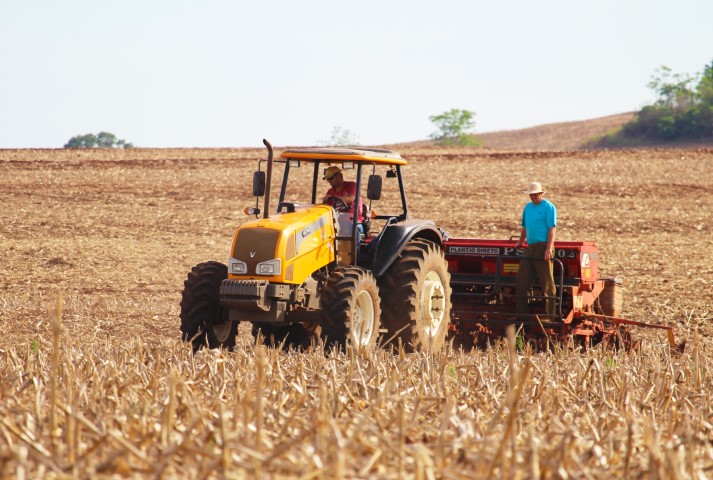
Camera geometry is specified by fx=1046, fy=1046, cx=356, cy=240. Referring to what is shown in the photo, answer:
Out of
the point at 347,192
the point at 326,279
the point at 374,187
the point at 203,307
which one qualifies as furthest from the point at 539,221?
the point at 203,307

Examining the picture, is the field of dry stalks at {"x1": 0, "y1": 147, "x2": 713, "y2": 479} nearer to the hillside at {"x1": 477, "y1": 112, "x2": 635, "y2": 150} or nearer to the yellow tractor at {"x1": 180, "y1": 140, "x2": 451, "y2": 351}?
the yellow tractor at {"x1": 180, "y1": 140, "x2": 451, "y2": 351}

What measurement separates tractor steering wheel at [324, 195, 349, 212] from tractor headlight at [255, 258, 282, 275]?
1163 mm

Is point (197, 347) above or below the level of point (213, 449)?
below

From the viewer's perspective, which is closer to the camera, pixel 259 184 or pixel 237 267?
pixel 237 267

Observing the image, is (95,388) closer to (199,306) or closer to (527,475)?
(527,475)

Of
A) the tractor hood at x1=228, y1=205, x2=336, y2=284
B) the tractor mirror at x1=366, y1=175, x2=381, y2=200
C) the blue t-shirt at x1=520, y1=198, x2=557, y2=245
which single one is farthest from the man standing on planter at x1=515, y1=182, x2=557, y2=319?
the tractor hood at x1=228, y1=205, x2=336, y2=284

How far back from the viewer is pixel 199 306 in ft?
29.1

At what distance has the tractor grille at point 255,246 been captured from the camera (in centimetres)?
862

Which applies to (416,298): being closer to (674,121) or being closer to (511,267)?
(511,267)

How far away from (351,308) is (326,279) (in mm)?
717

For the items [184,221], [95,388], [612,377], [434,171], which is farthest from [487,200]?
[95,388]

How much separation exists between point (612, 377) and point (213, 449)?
319cm

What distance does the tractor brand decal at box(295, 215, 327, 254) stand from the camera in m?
8.75

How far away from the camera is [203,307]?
29.2 ft
